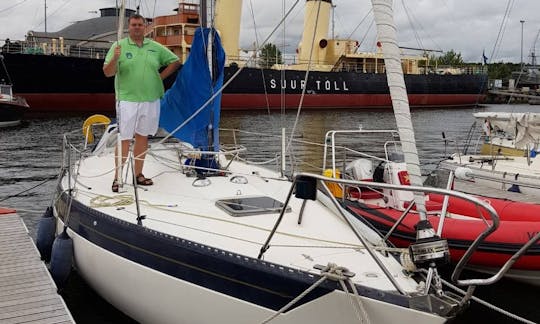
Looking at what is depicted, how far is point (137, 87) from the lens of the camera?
21.1ft

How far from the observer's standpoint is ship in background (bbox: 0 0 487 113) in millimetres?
34500

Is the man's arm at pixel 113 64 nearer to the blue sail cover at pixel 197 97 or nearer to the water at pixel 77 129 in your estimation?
the blue sail cover at pixel 197 97

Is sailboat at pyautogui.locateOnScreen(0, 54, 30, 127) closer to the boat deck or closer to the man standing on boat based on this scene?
the man standing on boat

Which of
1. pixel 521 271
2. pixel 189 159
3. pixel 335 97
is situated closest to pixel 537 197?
pixel 521 271

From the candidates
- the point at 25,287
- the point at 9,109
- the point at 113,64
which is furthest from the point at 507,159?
the point at 9,109

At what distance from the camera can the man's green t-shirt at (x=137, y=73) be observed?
20.9 feet

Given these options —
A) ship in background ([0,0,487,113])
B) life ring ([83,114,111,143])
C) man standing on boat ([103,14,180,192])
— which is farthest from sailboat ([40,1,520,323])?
ship in background ([0,0,487,113])

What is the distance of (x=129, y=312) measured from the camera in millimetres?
5402

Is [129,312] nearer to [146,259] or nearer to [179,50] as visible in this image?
[146,259]

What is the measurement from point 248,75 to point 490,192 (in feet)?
99.6

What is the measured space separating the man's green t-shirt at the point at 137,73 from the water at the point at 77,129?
1.88m

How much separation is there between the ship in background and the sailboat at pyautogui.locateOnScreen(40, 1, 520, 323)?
20.0 metres

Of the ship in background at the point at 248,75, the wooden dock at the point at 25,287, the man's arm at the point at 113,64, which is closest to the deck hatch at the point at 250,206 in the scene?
the wooden dock at the point at 25,287

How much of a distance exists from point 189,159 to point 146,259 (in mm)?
2574
